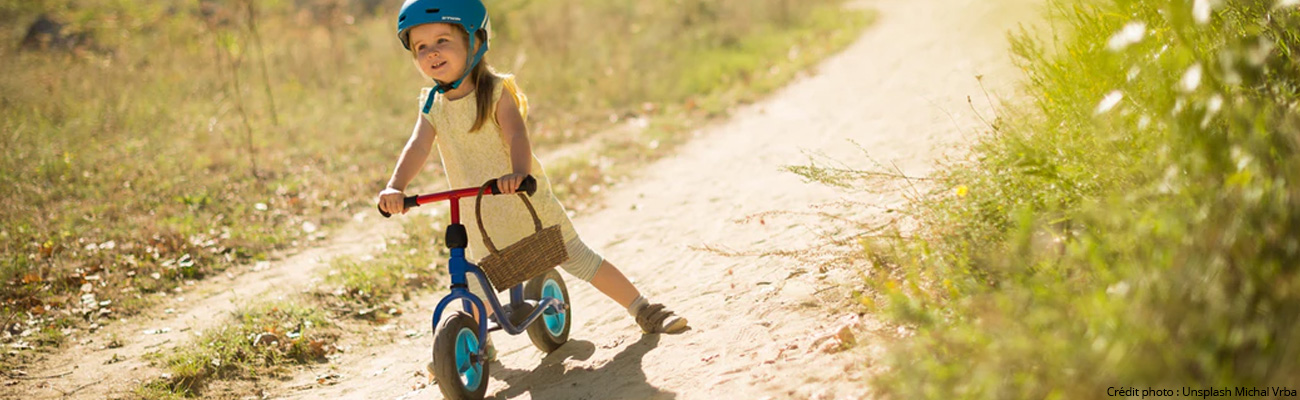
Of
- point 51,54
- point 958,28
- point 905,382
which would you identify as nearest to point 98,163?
point 51,54

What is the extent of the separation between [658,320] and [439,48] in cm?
147

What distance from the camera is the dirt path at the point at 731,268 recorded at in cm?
350

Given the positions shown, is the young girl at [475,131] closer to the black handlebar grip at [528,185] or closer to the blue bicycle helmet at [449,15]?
the blue bicycle helmet at [449,15]

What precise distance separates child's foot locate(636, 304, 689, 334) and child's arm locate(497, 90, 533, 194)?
805mm

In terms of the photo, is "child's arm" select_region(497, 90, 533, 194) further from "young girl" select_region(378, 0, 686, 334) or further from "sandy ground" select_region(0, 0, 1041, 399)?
"sandy ground" select_region(0, 0, 1041, 399)

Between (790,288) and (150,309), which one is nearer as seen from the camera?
(790,288)

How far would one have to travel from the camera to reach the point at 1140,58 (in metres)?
2.91

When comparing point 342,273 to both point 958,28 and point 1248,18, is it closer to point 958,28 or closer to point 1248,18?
point 1248,18

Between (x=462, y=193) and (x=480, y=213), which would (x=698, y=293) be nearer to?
(x=480, y=213)

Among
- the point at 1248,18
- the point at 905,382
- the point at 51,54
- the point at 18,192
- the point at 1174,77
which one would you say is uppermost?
the point at 51,54

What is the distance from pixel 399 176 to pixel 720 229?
2545mm

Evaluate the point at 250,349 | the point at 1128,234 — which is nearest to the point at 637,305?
the point at 250,349

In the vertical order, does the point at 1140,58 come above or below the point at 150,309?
below

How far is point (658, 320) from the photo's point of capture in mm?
4090
